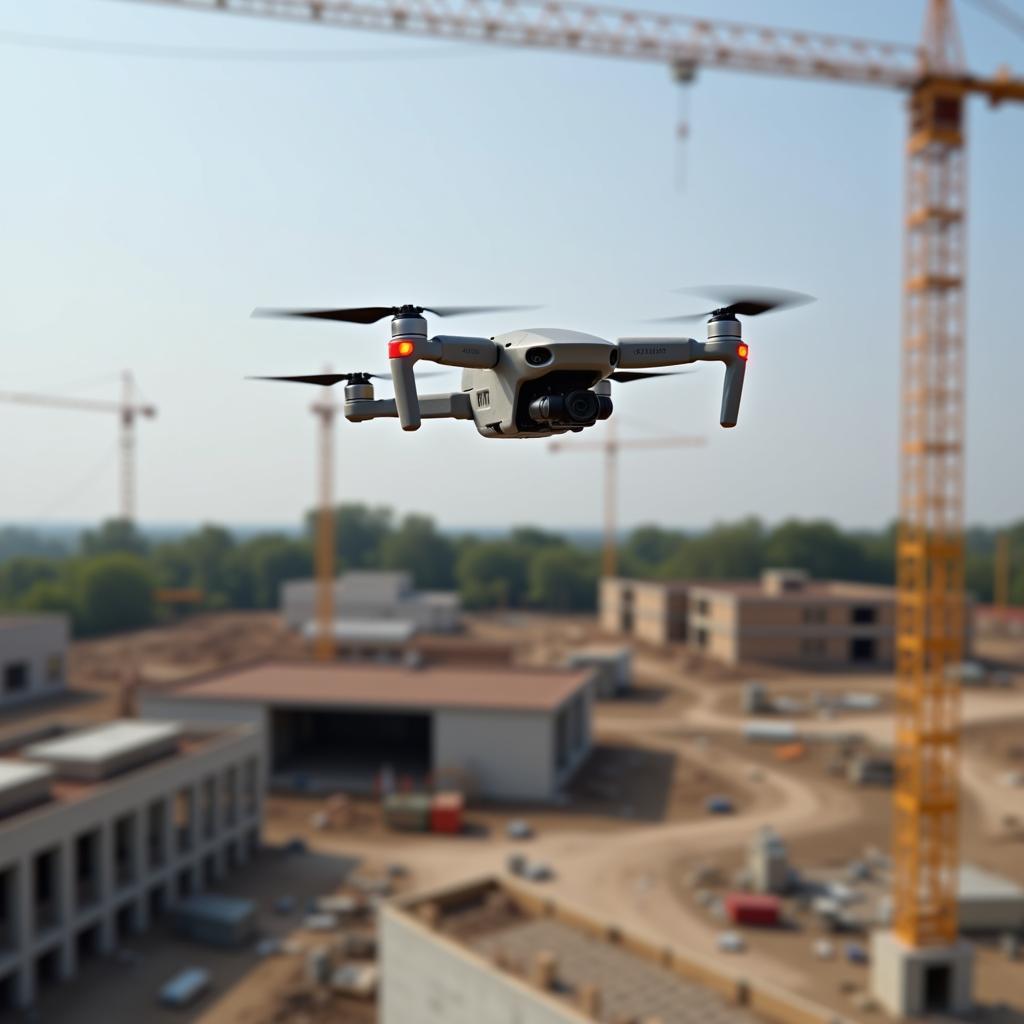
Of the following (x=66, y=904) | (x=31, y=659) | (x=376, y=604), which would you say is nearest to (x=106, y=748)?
(x=66, y=904)

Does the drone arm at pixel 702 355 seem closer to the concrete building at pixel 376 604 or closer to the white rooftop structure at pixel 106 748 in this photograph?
the white rooftop structure at pixel 106 748

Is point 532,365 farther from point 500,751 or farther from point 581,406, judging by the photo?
point 500,751

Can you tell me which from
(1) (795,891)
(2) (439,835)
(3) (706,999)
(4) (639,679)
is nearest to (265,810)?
(2) (439,835)

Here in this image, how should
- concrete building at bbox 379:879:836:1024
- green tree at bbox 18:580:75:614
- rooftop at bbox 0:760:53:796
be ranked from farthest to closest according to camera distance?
green tree at bbox 18:580:75:614 < rooftop at bbox 0:760:53:796 < concrete building at bbox 379:879:836:1024

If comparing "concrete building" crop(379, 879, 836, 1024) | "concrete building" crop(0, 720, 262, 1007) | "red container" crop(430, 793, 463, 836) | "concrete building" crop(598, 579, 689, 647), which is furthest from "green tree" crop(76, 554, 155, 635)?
"concrete building" crop(379, 879, 836, 1024)

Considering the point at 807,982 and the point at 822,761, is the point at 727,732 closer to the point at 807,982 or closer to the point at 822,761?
the point at 822,761

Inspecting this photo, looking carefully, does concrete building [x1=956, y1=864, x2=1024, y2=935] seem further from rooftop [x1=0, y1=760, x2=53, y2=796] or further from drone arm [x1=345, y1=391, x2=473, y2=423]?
drone arm [x1=345, y1=391, x2=473, y2=423]

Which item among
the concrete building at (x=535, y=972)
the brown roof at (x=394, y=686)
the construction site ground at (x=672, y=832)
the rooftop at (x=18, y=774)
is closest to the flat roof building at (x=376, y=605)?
the construction site ground at (x=672, y=832)
